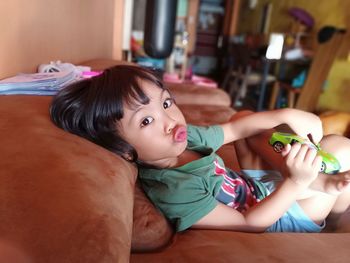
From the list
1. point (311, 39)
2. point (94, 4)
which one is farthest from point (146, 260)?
point (311, 39)

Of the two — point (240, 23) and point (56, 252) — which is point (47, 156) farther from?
point (240, 23)

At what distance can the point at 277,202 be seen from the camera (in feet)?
2.68

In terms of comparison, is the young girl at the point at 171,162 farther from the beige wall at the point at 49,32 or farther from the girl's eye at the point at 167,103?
the beige wall at the point at 49,32

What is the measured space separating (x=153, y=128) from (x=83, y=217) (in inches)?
14.4

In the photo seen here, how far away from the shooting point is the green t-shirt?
30.7 inches

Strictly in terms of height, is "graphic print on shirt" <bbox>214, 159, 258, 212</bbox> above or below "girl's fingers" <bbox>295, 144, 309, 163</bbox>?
→ below

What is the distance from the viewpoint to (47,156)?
0.60 meters

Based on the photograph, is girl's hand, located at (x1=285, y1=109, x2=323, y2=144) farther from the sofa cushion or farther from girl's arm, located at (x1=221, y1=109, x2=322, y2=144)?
the sofa cushion

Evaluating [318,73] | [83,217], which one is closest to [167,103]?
[83,217]

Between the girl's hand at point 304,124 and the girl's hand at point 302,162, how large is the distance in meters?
0.24

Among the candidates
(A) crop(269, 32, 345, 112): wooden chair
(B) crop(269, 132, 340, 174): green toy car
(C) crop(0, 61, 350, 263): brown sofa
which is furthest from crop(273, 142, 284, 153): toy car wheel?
(A) crop(269, 32, 345, 112): wooden chair

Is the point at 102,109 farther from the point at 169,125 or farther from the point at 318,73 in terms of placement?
the point at 318,73

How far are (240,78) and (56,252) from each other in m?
4.44

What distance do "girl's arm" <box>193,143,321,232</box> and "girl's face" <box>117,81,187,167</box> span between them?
→ 18cm
